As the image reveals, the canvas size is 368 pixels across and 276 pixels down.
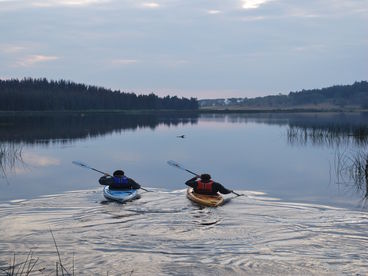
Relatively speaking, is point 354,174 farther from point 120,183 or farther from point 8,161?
point 8,161

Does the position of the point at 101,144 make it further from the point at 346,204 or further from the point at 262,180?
the point at 346,204

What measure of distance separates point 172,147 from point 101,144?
16.5ft

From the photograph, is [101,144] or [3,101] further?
[3,101]

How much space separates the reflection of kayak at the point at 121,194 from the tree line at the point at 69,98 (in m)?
95.7

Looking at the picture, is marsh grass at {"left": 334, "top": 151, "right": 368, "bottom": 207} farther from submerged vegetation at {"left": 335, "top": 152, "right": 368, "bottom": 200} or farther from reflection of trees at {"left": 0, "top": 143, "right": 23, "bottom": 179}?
reflection of trees at {"left": 0, "top": 143, "right": 23, "bottom": 179}

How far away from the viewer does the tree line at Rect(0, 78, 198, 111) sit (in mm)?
111375

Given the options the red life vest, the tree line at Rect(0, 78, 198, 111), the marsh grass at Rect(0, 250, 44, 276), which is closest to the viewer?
the marsh grass at Rect(0, 250, 44, 276)

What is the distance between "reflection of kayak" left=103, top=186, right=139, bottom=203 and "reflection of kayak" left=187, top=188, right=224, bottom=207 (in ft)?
5.51

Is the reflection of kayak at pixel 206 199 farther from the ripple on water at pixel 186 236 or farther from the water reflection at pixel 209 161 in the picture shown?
the water reflection at pixel 209 161

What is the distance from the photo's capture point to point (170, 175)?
21.7 metres

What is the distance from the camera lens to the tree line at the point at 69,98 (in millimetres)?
111375

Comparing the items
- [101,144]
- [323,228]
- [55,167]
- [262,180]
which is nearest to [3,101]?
[101,144]

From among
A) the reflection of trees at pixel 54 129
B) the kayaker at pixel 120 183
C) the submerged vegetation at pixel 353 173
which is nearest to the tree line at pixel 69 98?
the reflection of trees at pixel 54 129

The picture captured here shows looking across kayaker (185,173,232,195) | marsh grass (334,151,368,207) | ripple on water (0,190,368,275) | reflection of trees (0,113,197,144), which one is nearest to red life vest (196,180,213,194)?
kayaker (185,173,232,195)
